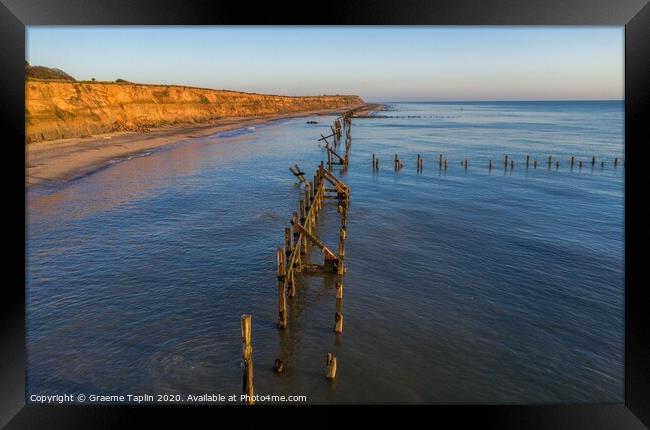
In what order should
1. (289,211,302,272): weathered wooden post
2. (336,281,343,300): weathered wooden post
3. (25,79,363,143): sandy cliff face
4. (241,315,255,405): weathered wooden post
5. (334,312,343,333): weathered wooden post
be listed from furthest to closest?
(25,79,363,143): sandy cliff face < (289,211,302,272): weathered wooden post < (336,281,343,300): weathered wooden post < (334,312,343,333): weathered wooden post < (241,315,255,405): weathered wooden post

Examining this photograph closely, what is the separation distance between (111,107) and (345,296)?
5474 centimetres

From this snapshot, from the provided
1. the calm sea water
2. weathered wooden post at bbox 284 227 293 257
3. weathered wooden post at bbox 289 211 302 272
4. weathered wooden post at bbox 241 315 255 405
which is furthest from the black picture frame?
weathered wooden post at bbox 289 211 302 272

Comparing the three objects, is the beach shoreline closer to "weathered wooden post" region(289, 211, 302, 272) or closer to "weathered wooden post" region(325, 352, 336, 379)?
"weathered wooden post" region(289, 211, 302, 272)

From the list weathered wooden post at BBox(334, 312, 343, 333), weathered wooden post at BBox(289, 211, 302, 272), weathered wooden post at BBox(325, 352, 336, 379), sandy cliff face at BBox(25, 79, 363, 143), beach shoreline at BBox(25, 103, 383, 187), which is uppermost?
sandy cliff face at BBox(25, 79, 363, 143)

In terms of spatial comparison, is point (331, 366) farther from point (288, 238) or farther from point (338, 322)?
point (288, 238)

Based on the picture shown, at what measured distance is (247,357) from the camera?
918 centimetres

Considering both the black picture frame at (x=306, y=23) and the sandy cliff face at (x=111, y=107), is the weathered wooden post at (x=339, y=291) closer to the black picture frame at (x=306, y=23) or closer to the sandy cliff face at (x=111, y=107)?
the black picture frame at (x=306, y=23)

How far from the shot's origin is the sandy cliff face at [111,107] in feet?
147

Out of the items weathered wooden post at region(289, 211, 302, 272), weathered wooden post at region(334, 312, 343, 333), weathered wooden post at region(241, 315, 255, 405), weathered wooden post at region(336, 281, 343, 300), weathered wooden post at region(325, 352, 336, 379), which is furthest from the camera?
weathered wooden post at region(289, 211, 302, 272)

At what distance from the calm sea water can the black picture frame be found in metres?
4.31

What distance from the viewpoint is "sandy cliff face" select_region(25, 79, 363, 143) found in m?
44.8

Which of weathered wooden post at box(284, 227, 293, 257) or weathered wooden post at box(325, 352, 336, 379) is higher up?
weathered wooden post at box(284, 227, 293, 257)

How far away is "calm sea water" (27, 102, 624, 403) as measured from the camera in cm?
1092

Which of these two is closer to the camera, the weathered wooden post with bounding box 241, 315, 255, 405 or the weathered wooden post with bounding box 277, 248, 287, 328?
the weathered wooden post with bounding box 241, 315, 255, 405
